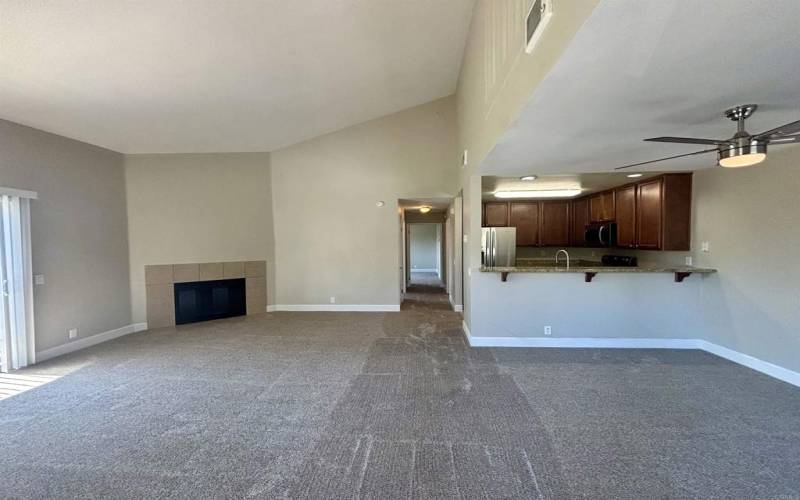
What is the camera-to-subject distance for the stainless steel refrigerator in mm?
5406

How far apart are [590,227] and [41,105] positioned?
26.1 ft

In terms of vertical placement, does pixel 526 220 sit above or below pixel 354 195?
below

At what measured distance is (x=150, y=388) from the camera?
321cm

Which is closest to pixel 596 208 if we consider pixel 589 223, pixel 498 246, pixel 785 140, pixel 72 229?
pixel 589 223

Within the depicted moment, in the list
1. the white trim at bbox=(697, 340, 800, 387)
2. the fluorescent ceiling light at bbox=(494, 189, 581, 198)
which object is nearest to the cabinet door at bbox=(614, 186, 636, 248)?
the fluorescent ceiling light at bbox=(494, 189, 581, 198)

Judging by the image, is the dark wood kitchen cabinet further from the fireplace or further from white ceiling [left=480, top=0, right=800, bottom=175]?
the fireplace

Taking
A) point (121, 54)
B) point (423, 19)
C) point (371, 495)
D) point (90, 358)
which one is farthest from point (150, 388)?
point (423, 19)

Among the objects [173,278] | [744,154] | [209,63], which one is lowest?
[173,278]

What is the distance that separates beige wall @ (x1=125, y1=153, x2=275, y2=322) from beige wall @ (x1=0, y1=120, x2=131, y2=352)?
195 millimetres

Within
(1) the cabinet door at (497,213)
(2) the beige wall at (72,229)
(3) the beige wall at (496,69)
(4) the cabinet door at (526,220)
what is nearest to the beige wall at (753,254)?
(4) the cabinet door at (526,220)

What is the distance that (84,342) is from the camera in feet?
15.0

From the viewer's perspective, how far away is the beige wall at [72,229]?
3969 mm

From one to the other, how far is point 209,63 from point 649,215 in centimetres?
585

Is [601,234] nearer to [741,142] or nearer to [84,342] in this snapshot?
[741,142]
